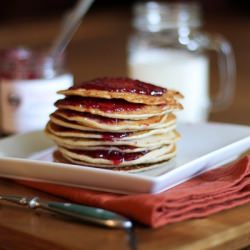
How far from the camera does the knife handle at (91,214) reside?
2.80 feet

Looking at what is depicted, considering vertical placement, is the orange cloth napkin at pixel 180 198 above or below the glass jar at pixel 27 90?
below

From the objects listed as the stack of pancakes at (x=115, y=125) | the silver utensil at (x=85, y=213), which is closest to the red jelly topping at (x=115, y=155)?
the stack of pancakes at (x=115, y=125)

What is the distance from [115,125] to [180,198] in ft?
0.47

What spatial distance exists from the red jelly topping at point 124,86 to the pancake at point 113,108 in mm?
16

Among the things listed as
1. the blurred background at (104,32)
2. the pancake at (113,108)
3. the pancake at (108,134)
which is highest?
the pancake at (113,108)

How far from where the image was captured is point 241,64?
8.36ft

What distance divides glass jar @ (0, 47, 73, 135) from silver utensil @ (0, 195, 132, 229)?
0.49 meters

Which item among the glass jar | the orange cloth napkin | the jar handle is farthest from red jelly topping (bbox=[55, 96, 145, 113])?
the jar handle

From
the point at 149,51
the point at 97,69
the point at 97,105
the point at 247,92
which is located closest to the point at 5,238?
the point at 97,105

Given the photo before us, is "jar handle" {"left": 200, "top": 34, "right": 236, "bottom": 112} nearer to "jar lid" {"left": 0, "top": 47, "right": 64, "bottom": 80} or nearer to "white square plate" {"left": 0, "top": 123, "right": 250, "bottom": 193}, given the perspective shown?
"jar lid" {"left": 0, "top": 47, "right": 64, "bottom": 80}

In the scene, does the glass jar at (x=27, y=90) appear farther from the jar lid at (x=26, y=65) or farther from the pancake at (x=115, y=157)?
the pancake at (x=115, y=157)

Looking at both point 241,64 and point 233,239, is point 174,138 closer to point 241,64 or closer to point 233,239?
point 233,239

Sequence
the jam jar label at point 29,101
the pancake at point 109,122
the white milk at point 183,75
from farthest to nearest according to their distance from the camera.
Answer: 1. the white milk at point 183,75
2. the jam jar label at point 29,101
3. the pancake at point 109,122

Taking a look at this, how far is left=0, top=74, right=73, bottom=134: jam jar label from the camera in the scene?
1415 mm
